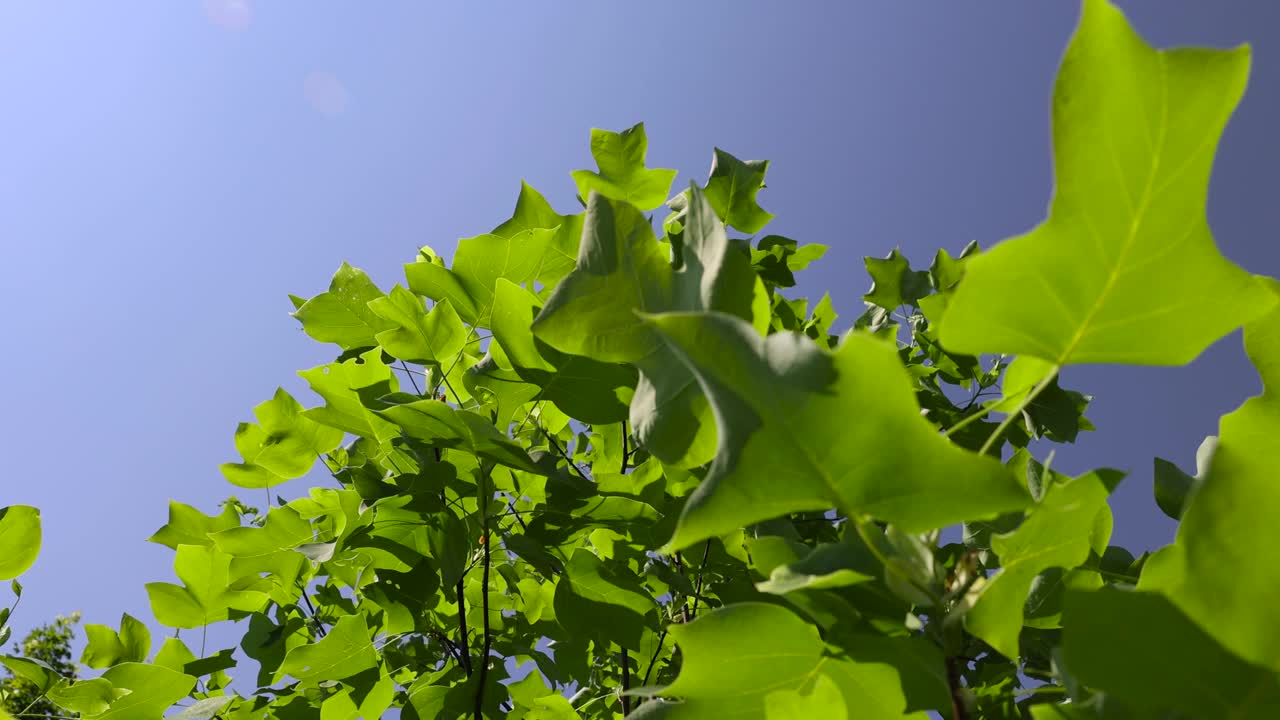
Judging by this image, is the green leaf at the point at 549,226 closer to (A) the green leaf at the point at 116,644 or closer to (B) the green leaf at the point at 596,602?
(B) the green leaf at the point at 596,602

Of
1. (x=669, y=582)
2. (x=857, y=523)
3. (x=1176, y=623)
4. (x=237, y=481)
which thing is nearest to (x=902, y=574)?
(x=857, y=523)

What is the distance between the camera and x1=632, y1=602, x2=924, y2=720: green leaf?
793mm

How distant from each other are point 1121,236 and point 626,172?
1.30 metres

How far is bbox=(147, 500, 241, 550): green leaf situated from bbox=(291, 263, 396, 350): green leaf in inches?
25.7

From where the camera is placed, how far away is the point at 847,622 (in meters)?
0.75

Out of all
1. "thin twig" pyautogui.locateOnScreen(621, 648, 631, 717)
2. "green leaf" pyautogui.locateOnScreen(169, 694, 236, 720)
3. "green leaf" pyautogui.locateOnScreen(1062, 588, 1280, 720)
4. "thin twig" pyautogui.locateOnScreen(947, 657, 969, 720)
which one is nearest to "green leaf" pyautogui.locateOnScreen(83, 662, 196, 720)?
"green leaf" pyautogui.locateOnScreen(169, 694, 236, 720)

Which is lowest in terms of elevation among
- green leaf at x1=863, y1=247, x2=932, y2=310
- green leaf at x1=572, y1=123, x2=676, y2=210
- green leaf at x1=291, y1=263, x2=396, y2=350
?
green leaf at x1=291, y1=263, x2=396, y2=350

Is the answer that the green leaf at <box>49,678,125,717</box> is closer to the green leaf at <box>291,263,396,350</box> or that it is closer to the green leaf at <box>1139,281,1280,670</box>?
the green leaf at <box>291,263,396,350</box>

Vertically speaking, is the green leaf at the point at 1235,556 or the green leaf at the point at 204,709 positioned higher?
the green leaf at the point at 204,709

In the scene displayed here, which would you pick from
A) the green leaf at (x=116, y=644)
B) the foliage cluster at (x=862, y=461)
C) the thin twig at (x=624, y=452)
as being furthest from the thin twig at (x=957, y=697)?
the green leaf at (x=116, y=644)

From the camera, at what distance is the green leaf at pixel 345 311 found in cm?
175

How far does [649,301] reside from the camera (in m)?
0.88

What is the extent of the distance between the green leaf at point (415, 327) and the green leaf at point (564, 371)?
252mm

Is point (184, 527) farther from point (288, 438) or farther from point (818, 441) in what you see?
point (818, 441)
